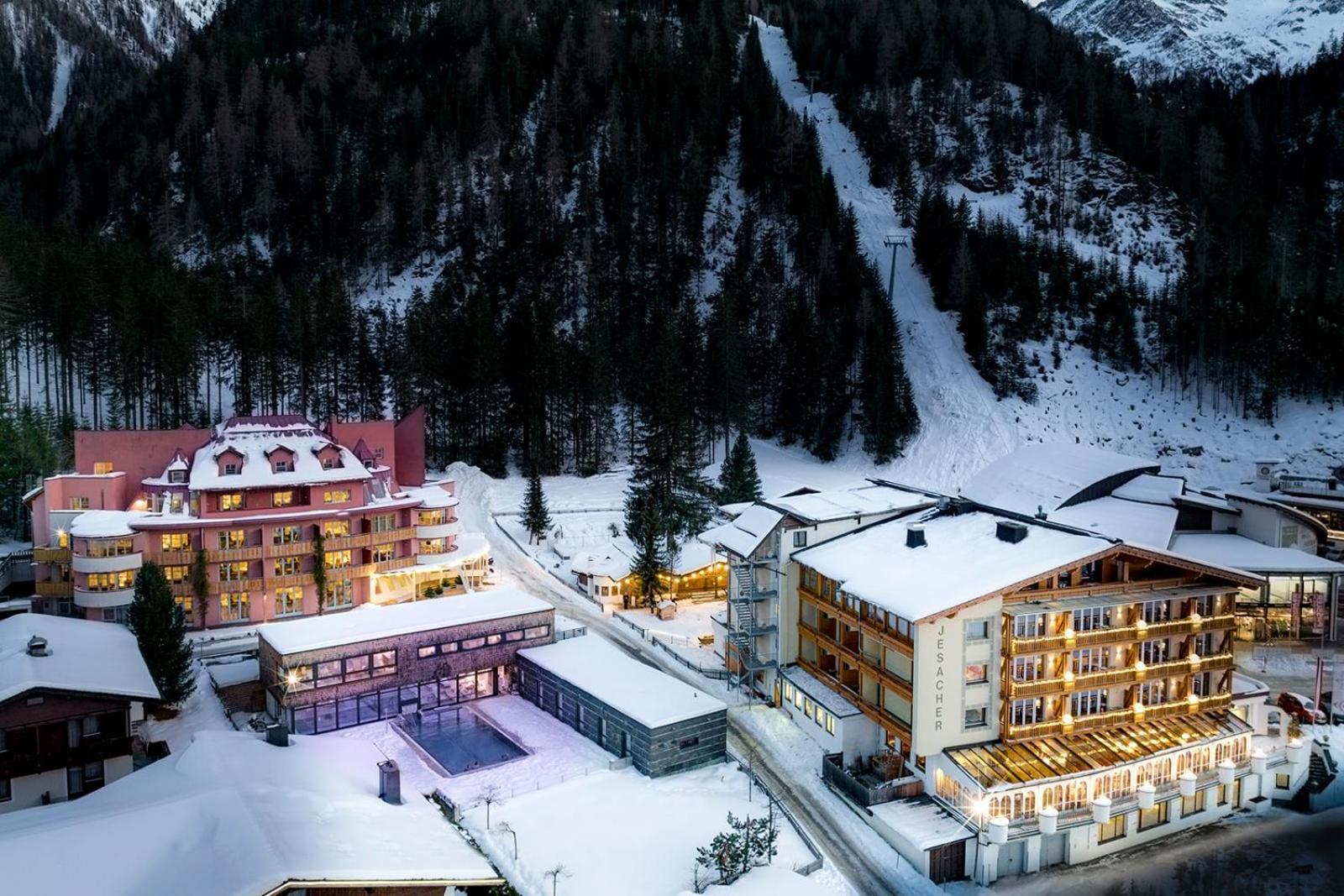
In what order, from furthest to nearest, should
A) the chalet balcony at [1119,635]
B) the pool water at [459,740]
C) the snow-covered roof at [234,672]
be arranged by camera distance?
the snow-covered roof at [234,672], the pool water at [459,740], the chalet balcony at [1119,635]

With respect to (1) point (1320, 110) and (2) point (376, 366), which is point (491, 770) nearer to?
(2) point (376, 366)

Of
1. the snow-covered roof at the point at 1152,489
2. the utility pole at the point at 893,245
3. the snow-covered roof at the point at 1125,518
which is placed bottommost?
the snow-covered roof at the point at 1125,518

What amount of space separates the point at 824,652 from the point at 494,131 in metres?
119

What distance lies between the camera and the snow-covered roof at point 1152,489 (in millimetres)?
62812

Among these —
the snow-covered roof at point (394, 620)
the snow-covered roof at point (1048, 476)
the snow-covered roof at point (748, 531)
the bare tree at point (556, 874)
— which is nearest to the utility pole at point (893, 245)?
the snow-covered roof at point (1048, 476)

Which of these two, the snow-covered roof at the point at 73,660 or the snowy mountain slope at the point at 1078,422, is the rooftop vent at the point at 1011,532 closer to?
the snow-covered roof at the point at 73,660

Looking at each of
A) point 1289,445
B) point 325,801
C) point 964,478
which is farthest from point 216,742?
point 1289,445

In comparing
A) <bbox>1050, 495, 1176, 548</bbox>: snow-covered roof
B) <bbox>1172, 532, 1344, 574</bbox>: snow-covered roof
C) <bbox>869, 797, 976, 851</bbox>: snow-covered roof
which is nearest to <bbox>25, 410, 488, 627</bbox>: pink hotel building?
<bbox>869, 797, 976, 851</bbox>: snow-covered roof

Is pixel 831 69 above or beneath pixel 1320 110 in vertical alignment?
above

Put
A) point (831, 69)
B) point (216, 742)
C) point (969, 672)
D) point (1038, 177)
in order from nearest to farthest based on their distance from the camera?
point (216, 742) → point (969, 672) → point (1038, 177) → point (831, 69)

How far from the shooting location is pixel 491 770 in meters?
38.5

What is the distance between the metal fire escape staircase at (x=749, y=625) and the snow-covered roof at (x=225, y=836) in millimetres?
19735

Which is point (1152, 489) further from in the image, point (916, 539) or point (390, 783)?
point (390, 783)

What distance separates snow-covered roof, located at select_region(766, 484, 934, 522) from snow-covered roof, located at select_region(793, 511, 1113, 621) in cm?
150
